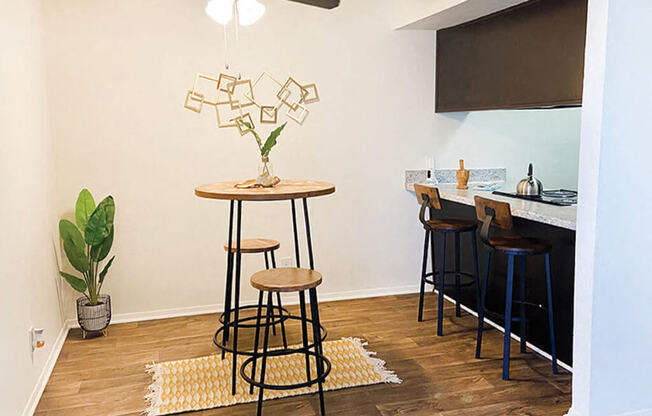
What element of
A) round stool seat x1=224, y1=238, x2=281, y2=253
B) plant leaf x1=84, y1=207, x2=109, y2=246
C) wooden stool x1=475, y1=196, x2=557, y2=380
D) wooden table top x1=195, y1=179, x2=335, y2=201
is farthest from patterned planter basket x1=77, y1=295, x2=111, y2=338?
wooden stool x1=475, y1=196, x2=557, y2=380

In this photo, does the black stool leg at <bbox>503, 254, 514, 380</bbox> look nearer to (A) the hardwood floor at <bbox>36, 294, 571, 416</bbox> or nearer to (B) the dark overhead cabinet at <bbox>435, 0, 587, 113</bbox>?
(A) the hardwood floor at <bbox>36, 294, 571, 416</bbox>

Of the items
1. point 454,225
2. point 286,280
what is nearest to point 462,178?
point 454,225

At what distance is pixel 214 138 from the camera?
4.29 m

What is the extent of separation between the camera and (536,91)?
3660 millimetres

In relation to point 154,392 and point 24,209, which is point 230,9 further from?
point 154,392

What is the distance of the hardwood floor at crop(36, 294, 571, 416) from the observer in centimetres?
292

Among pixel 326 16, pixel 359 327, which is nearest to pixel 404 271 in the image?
pixel 359 327

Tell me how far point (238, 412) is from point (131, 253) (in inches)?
70.2

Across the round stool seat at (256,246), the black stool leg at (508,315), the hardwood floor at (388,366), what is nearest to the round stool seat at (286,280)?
the round stool seat at (256,246)

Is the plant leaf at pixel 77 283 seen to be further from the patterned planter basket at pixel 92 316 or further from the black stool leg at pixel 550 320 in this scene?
the black stool leg at pixel 550 320

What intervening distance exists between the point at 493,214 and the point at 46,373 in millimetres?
2643

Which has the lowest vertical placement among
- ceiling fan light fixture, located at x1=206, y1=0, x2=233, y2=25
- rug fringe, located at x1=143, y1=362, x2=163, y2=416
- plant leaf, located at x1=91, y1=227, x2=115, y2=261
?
rug fringe, located at x1=143, y1=362, x2=163, y2=416

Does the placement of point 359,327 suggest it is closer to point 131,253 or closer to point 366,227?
point 366,227

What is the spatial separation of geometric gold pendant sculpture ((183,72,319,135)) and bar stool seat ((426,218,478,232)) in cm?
129
